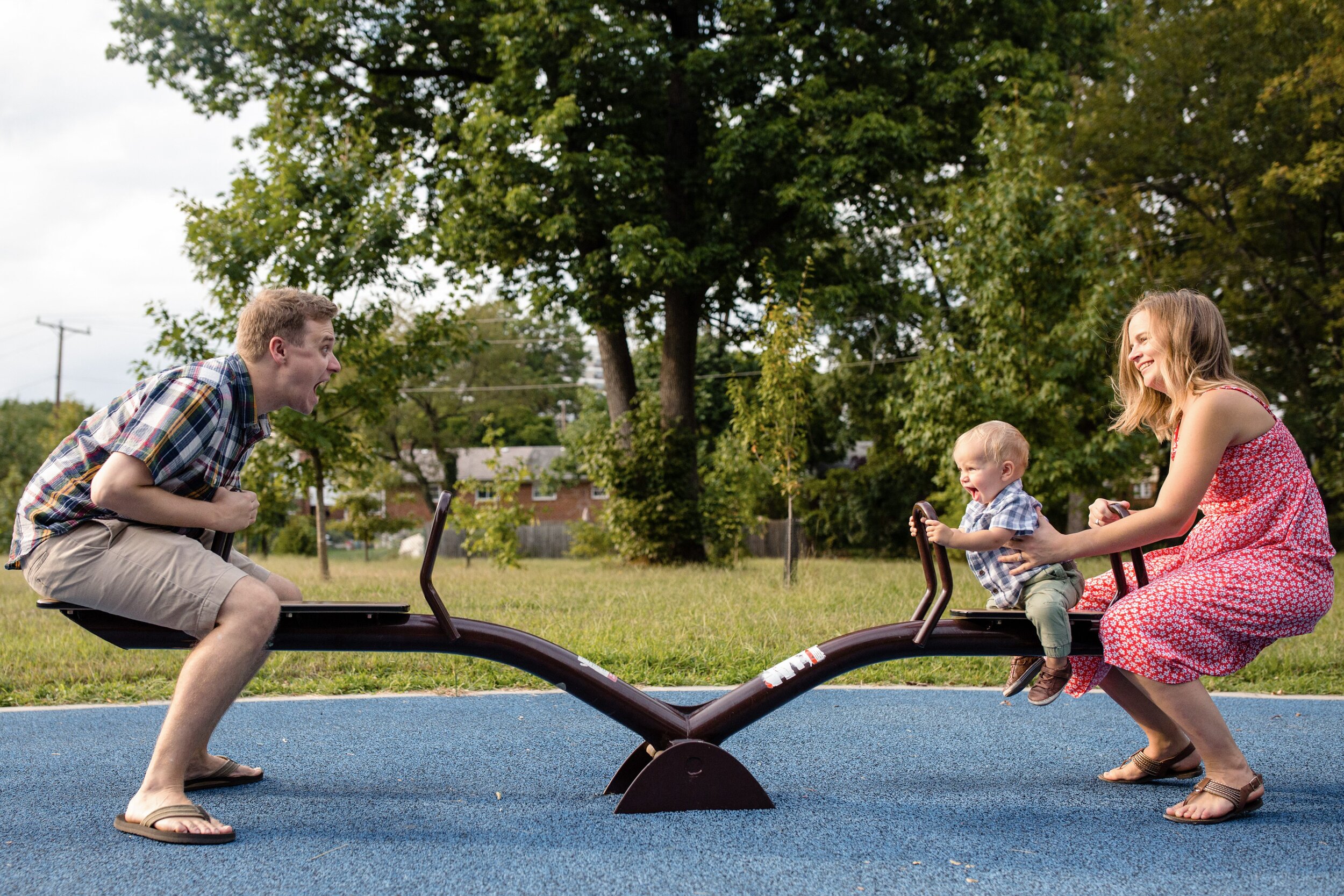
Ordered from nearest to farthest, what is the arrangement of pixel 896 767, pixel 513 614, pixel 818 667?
pixel 818 667
pixel 896 767
pixel 513 614

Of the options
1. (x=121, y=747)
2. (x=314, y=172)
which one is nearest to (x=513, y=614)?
(x=121, y=747)

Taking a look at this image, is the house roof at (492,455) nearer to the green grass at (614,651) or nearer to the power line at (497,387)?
the power line at (497,387)

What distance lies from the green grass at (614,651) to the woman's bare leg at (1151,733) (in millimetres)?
2030

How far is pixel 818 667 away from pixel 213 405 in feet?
6.29

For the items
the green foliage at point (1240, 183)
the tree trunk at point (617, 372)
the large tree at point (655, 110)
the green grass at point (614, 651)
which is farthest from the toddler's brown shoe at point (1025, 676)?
the green foliage at point (1240, 183)

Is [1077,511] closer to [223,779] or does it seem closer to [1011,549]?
[1011,549]

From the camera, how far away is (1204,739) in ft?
9.46

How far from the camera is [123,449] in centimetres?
268

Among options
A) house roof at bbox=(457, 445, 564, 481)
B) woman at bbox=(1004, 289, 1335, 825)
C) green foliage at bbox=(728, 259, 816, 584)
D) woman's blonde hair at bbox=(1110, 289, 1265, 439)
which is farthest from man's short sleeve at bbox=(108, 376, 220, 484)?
house roof at bbox=(457, 445, 564, 481)

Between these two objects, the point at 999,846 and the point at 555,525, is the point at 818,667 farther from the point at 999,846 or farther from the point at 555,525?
the point at 555,525

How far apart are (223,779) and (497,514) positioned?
11972 mm

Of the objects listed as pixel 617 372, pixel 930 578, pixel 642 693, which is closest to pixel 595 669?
pixel 642 693

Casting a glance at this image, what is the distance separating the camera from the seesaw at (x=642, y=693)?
2.89m

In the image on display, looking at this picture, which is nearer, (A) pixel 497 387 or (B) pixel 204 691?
(B) pixel 204 691
